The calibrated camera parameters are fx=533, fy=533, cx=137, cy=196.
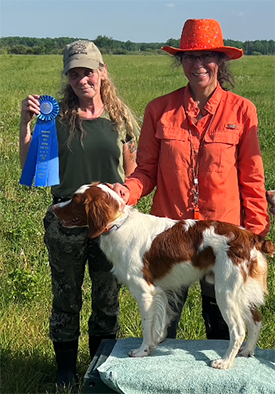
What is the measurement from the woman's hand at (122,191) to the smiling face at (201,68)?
2.77 feet

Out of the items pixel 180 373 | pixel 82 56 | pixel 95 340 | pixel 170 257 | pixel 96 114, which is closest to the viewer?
pixel 180 373

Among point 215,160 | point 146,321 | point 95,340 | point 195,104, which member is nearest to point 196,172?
point 215,160

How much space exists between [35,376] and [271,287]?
2.60 metres

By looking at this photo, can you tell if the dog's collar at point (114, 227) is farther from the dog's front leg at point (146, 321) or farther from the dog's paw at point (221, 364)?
the dog's paw at point (221, 364)

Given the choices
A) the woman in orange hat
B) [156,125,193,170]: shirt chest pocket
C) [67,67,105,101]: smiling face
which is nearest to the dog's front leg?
the woman in orange hat

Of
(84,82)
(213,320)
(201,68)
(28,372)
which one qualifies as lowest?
(28,372)

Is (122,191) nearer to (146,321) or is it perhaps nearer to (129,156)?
(129,156)

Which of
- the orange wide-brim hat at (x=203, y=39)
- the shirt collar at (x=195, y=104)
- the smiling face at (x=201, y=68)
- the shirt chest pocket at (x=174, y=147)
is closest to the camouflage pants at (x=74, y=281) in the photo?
the shirt chest pocket at (x=174, y=147)

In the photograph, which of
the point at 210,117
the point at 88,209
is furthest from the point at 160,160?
the point at 88,209

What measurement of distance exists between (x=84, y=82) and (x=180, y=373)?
84.9 inches

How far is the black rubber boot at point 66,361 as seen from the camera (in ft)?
14.0

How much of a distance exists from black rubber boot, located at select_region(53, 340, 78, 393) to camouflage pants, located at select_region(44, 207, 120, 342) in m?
0.07

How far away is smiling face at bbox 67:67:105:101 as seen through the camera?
13.0ft

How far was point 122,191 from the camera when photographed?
11.8 feet
